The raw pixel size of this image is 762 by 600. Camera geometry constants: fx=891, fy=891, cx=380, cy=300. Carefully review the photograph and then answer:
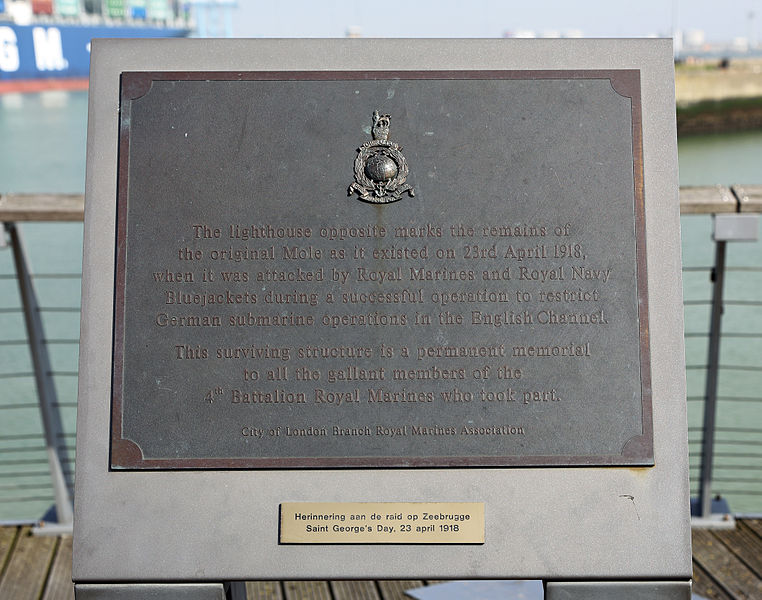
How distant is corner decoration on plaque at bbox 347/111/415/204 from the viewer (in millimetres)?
2309

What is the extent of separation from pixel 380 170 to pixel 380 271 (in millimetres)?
261

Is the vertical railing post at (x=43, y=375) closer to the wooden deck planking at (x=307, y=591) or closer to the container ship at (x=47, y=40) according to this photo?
the wooden deck planking at (x=307, y=591)

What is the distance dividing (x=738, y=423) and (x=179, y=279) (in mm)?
5655

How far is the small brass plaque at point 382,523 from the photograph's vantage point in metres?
2.28

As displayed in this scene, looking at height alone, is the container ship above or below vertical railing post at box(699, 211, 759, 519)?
above

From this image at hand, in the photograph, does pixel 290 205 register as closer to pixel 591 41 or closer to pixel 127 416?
pixel 127 416

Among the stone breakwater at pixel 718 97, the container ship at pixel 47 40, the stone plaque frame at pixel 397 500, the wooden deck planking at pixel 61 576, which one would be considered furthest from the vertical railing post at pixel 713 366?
the container ship at pixel 47 40

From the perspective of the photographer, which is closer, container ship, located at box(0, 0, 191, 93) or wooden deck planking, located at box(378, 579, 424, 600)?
wooden deck planking, located at box(378, 579, 424, 600)

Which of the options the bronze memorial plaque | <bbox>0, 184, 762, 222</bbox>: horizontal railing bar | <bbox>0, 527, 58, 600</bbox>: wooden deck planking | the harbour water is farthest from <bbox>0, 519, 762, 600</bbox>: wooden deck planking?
<bbox>0, 184, 762, 222</bbox>: horizontal railing bar

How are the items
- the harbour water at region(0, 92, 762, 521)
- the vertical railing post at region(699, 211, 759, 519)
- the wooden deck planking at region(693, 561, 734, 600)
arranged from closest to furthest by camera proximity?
the wooden deck planking at region(693, 561, 734, 600)
the vertical railing post at region(699, 211, 759, 519)
the harbour water at region(0, 92, 762, 521)

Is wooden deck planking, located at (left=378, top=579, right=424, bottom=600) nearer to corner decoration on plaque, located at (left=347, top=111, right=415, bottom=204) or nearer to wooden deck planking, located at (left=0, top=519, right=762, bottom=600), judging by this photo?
wooden deck planking, located at (left=0, top=519, right=762, bottom=600)

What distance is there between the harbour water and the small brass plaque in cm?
135

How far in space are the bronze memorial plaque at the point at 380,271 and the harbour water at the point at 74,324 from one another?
39.2 inches

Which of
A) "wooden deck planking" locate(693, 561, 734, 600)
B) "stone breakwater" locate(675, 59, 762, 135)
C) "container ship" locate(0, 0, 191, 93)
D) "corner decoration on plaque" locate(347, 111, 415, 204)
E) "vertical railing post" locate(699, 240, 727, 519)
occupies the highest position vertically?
"container ship" locate(0, 0, 191, 93)
